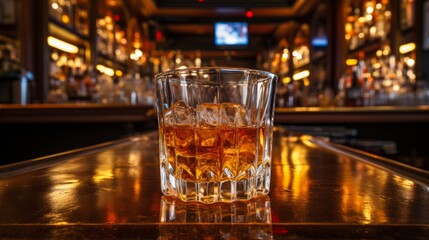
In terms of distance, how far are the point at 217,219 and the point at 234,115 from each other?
171mm

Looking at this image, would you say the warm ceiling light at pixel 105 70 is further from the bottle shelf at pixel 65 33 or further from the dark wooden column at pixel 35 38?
the dark wooden column at pixel 35 38

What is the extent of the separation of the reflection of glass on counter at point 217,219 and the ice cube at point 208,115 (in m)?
0.10

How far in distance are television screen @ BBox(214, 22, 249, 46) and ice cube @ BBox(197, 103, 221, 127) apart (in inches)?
251

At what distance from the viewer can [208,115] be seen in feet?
1.66

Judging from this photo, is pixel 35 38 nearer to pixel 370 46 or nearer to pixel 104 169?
pixel 104 169

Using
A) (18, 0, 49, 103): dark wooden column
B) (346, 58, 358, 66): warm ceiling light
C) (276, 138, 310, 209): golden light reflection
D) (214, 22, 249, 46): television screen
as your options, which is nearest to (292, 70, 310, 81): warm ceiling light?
(214, 22, 249, 46): television screen

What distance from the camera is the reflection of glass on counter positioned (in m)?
0.32

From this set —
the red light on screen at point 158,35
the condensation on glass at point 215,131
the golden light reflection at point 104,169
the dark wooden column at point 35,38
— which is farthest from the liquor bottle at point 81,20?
the condensation on glass at point 215,131

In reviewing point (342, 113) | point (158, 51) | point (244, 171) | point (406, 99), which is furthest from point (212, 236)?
point (158, 51)

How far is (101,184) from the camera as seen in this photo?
0.54 metres

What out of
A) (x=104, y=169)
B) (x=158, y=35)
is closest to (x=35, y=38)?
(x=104, y=169)

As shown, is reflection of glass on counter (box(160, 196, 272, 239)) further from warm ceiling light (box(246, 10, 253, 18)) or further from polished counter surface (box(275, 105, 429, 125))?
warm ceiling light (box(246, 10, 253, 18))

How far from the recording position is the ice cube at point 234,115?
504 mm

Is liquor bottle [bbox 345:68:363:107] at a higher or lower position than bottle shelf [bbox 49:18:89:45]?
lower
